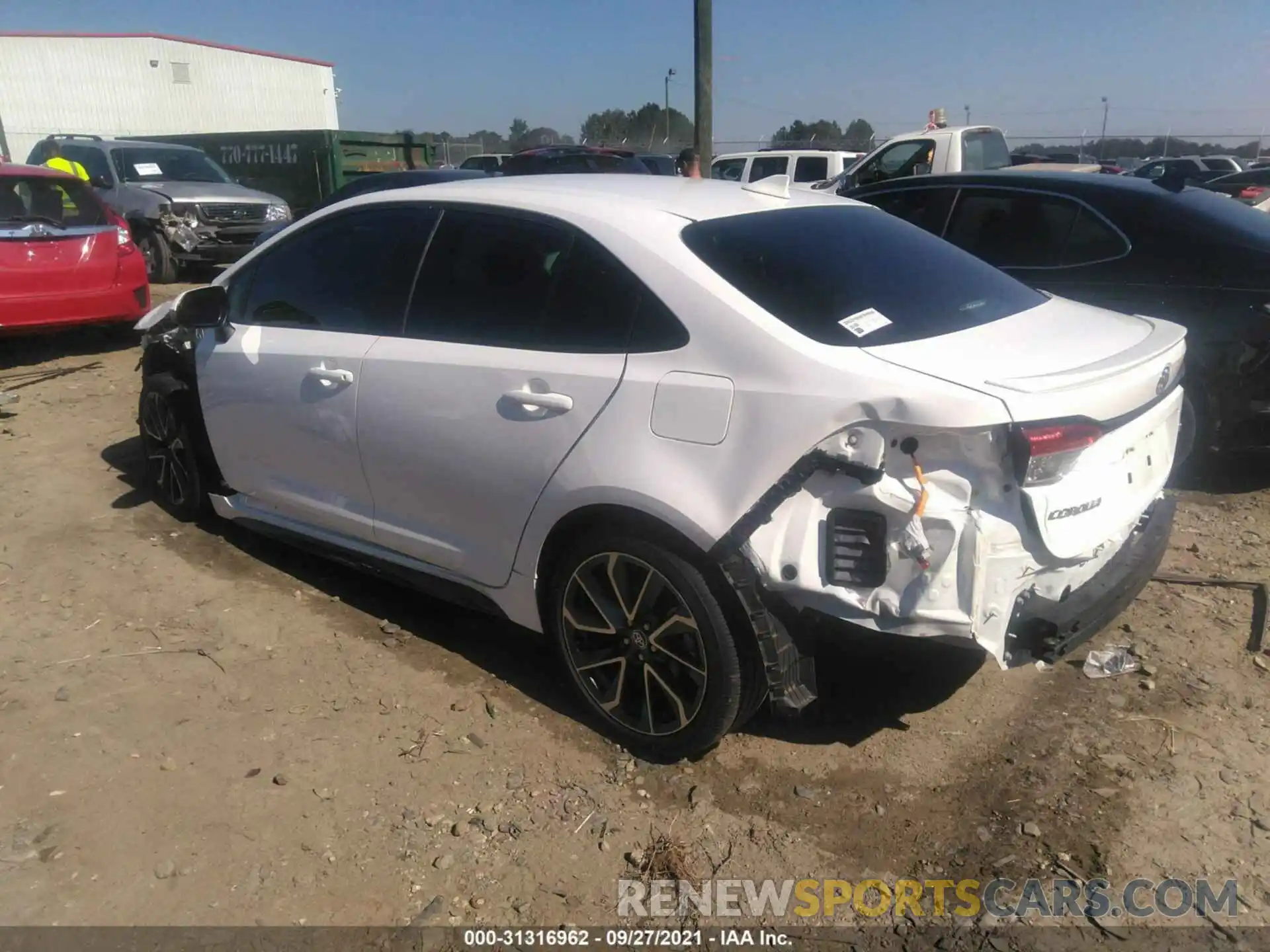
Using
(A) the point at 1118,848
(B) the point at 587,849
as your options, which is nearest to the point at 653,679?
(B) the point at 587,849

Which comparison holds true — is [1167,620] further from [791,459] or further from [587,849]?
[587,849]

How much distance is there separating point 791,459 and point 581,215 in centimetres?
116

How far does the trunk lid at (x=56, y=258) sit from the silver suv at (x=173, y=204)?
11.9 ft

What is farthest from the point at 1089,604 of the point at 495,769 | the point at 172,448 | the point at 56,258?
the point at 56,258

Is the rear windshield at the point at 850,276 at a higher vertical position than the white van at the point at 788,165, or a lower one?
lower

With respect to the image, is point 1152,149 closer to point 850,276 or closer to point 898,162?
point 898,162

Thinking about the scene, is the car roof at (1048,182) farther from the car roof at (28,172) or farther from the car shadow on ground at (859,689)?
the car roof at (28,172)

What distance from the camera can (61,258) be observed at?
7.95 meters

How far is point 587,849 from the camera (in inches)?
109

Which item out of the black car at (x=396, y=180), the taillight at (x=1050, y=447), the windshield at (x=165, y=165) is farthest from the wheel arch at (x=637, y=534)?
the windshield at (x=165, y=165)

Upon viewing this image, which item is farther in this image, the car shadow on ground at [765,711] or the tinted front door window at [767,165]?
the tinted front door window at [767,165]

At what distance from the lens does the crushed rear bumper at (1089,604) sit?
260cm

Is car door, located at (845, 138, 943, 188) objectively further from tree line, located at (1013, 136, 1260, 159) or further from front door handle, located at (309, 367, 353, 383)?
tree line, located at (1013, 136, 1260, 159)

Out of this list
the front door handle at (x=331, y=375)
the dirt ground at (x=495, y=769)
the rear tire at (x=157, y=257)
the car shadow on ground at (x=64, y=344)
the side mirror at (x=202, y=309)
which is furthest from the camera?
the rear tire at (x=157, y=257)
